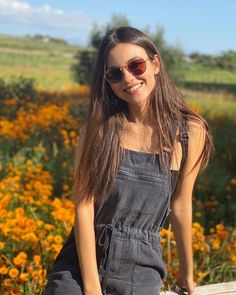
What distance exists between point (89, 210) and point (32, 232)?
103 cm

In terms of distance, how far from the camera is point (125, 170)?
5.96 ft

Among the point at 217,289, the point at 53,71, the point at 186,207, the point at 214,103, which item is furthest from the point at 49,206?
the point at 53,71

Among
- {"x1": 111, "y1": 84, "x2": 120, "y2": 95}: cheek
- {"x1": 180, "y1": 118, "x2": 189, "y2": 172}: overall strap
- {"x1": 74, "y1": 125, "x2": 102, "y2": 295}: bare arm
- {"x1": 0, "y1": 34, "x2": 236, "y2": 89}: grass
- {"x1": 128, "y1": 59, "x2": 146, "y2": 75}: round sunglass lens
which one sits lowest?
{"x1": 0, "y1": 34, "x2": 236, "y2": 89}: grass

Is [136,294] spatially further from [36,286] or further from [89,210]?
[36,286]

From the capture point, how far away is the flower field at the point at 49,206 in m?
2.72

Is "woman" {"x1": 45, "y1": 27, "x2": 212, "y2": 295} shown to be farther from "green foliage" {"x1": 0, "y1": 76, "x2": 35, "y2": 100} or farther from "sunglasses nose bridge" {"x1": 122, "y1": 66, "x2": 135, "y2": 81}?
"green foliage" {"x1": 0, "y1": 76, "x2": 35, "y2": 100}

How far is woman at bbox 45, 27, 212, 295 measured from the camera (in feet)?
5.85

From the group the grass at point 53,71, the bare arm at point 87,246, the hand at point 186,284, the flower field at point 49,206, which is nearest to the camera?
the bare arm at point 87,246

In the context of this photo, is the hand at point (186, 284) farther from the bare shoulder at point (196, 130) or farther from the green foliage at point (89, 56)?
the green foliage at point (89, 56)

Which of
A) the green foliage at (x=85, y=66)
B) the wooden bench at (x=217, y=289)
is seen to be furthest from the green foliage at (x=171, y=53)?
the wooden bench at (x=217, y=289)

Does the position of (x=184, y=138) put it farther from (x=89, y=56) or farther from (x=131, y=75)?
(x=89, y=56)

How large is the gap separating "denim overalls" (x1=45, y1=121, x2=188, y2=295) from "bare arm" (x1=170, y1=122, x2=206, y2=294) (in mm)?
116

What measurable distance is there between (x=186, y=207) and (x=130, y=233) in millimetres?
301

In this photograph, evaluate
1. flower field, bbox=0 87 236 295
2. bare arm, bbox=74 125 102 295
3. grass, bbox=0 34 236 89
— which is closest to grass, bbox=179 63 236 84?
grass, bbox=0 34 236 89
